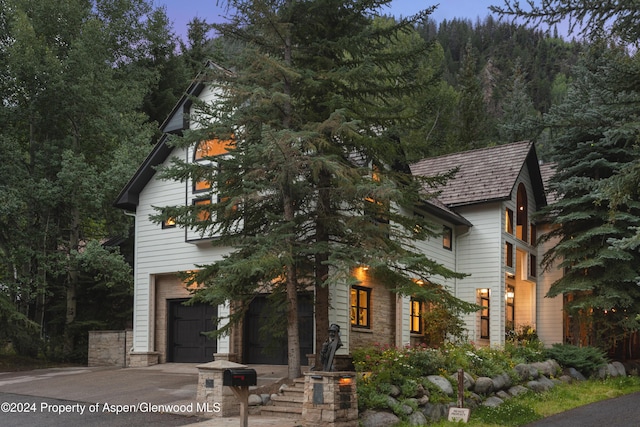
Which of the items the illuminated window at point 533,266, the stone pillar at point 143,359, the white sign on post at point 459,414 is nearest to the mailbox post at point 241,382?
the white sign on post at point 459,414

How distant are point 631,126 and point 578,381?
13.4 meters

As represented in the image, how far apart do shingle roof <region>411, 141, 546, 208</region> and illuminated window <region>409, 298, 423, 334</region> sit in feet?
14.3

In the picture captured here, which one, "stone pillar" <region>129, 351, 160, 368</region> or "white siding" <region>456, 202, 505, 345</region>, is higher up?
"white siding" <region>456, 202, 505, 345</region>

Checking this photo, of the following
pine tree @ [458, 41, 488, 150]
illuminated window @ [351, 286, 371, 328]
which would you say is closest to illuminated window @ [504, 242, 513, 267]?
illuminated window @ [351, 286, 371, 328]

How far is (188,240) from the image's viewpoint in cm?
2161

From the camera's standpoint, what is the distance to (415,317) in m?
23.5

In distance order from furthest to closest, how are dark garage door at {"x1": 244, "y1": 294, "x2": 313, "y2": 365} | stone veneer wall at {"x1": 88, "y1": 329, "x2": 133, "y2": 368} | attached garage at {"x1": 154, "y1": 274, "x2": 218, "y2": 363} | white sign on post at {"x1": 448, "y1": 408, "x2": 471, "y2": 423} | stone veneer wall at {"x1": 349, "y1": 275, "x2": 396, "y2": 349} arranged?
1. stone veneer wall at {"x1": 88, "y1": 329, "x2": 133, "y2": 368}
2. attached garage at {"x1": 154, "y1": 274, "x2": 218, "y2": 363}
3. stone veneer wall at {"x1": 349, "y1": 275, "x2": 396, "y2": 349}
4. dark garage door at {"x1": 244, "y1": 294, "x2": 313, "y2": 365}
5. white sign on post at {"x1": 448, "y1": 408, "x2": 471, "y2": 423}

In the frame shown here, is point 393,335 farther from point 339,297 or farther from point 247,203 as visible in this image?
point 247,203

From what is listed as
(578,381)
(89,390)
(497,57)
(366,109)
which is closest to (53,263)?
(89,390)

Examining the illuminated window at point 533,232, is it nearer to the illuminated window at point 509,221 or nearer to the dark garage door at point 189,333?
the illuminated window at point 509,221

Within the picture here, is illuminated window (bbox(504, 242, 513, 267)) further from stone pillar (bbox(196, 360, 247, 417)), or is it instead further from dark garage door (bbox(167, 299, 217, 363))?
stone pillar (bbox(196, 360, 247, 417))

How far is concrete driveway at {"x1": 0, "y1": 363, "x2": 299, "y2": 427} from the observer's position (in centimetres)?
1428

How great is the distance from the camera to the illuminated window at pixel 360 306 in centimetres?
2034

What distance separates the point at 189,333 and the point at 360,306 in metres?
5.74
